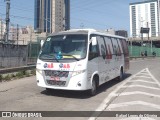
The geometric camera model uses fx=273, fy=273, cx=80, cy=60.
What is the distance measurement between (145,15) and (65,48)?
9356 cm

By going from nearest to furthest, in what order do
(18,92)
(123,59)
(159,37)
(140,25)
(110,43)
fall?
(18,92)
(110,43)
(123,59)
(140,25)
(159,37)

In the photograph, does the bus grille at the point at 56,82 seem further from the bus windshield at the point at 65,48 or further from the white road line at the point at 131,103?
the white road line at the point at 131,103

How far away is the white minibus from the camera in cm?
946

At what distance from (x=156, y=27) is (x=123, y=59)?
304ft

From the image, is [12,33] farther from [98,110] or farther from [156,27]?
[156,27]

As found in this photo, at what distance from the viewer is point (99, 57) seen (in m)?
11.1

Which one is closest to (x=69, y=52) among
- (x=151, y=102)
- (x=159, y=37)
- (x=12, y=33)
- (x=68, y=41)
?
(x=68, y=41)

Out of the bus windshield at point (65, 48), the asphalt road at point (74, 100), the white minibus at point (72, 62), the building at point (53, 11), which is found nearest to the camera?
the asphalt road at point (74, 100)

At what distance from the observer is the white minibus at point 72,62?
946cm

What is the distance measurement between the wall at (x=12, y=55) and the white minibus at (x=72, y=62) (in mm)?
8909

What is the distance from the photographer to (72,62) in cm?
948

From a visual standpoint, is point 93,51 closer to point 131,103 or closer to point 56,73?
point 56,73

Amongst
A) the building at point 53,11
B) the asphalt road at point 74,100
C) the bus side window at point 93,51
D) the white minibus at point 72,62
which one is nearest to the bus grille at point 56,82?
the white minibus at point 72,62

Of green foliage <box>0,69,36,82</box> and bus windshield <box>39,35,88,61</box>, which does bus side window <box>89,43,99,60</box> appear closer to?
bus windshield <box>39,35,88,61</box>
